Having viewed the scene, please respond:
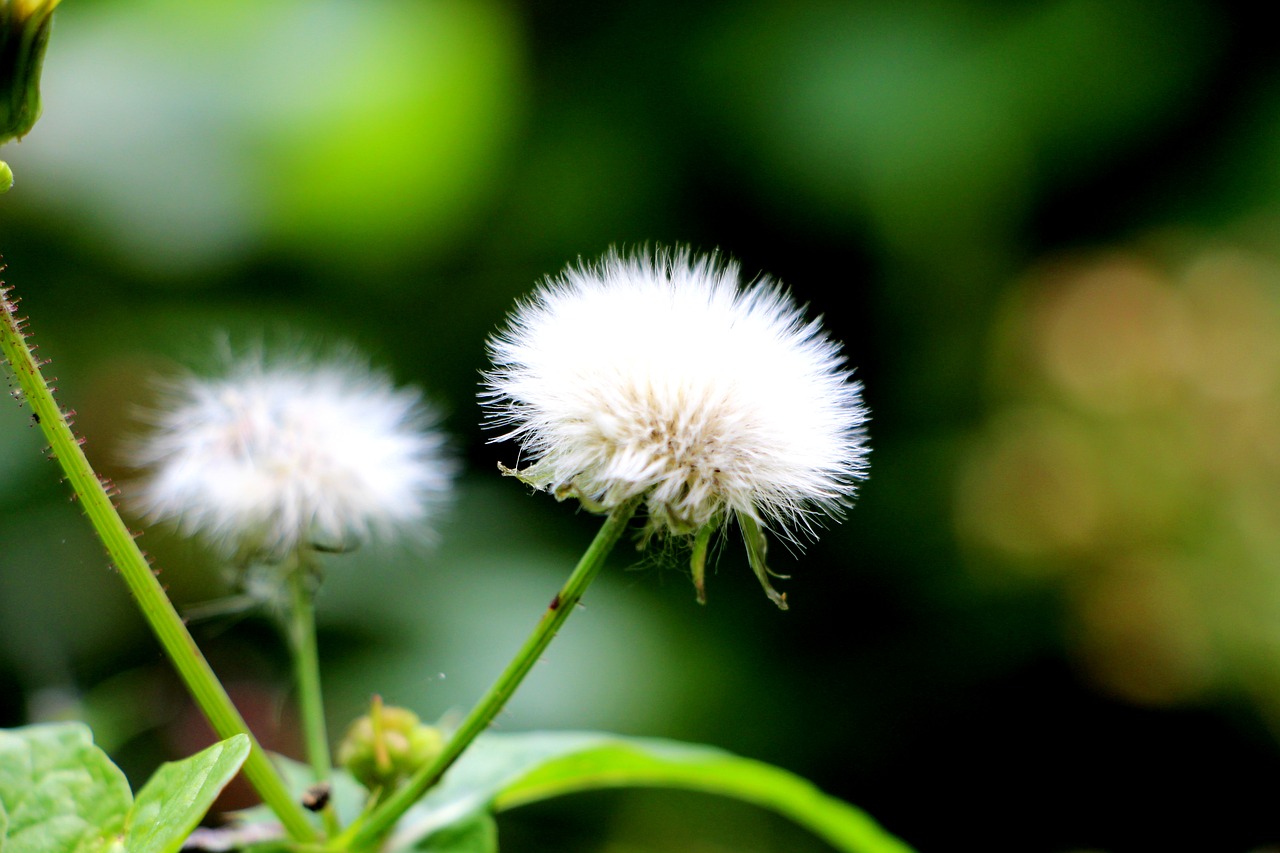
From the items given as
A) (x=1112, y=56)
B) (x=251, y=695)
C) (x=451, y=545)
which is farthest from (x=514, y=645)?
(x=1112, y=56)

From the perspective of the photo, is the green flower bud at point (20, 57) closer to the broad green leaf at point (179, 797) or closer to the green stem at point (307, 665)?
the broad green leaf at point (179, 797)

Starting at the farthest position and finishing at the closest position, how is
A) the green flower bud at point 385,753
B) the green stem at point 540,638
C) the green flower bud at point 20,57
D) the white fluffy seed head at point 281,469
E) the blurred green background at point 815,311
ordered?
the blurred green background at point 815,311
the white fluffy seed head at point 281,469
the green flower bud at point 385,753
the green stem at point 540,638
the green flower bud at point 20,57

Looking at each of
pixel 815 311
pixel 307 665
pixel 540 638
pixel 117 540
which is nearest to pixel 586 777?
pixel 307 665

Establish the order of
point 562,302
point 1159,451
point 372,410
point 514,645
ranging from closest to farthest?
1. point 562,302
2. point 372,410
3. point 514,645
4. point 1159,451

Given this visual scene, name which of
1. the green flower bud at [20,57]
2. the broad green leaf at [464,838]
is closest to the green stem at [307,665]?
the broad green leaf at [464,838]

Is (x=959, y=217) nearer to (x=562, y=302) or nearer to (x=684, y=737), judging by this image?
(x=684, y=737)
